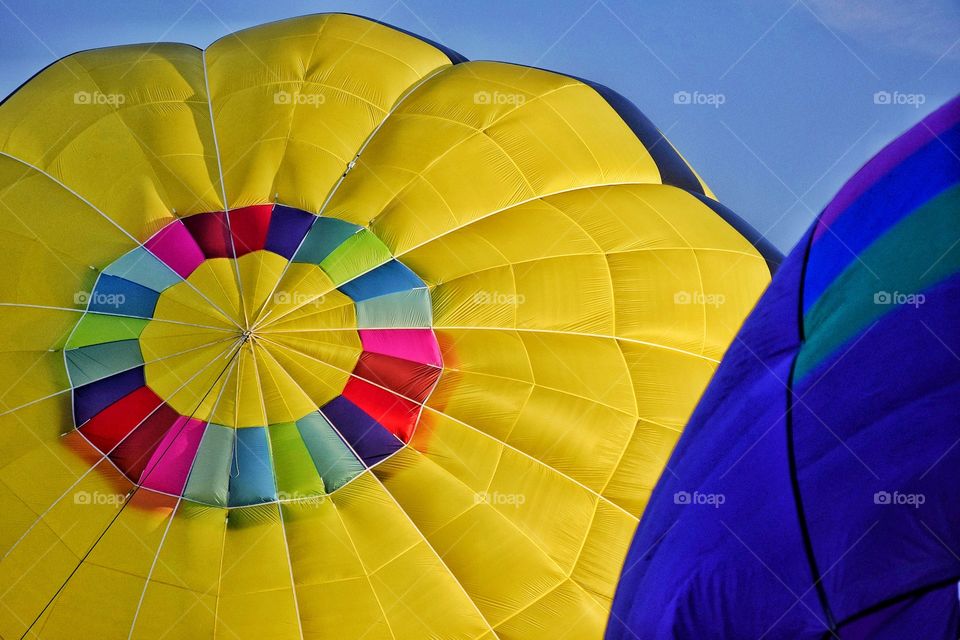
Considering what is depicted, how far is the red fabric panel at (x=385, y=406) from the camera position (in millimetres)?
7137

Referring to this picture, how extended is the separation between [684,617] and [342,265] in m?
3.81

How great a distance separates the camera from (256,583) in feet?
22.5

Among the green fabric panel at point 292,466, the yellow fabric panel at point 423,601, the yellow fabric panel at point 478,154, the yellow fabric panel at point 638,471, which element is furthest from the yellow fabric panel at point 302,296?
the yellow fabric panel at point 638,471

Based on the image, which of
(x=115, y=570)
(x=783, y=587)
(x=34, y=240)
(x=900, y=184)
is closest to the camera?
(x=783, y=587)

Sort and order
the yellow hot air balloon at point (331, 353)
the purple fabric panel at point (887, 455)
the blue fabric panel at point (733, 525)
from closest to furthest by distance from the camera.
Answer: the purple fabric panel at point (887, 455)
the blue fabric panel at point (733, 525)
the yellow hot air balloon at point (331, 353)

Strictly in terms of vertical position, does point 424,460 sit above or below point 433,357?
below

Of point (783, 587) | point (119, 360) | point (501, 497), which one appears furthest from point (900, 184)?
point (119, 360)

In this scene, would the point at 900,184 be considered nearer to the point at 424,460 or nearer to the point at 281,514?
the point at 424,460

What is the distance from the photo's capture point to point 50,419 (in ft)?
23.2

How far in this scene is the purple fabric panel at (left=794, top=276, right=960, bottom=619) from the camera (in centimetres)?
393

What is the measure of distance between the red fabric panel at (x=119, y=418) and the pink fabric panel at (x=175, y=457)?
0.21 m

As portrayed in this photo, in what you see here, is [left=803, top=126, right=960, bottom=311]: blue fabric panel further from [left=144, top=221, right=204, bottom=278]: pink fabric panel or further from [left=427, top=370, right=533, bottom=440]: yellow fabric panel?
[left=144, top=221, right=204, bottom=278]: pink fabric panel

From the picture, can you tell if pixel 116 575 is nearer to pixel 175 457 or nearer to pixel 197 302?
pixel 175 457

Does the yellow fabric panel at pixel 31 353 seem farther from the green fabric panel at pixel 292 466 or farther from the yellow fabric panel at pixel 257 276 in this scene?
the green fabric panel at pixel 292 466
